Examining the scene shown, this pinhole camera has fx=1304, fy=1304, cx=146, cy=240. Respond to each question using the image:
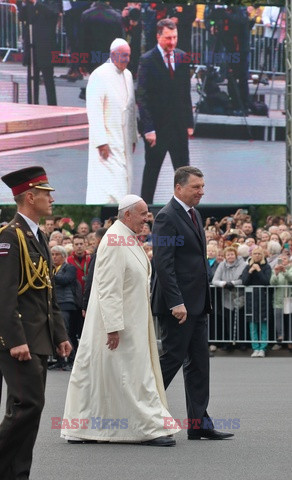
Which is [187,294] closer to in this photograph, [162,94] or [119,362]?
[119,362]

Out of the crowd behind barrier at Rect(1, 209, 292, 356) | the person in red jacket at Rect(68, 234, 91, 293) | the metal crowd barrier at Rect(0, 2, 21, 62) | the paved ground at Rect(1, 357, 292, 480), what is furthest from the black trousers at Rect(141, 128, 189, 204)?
the paved ground at Rect(1, 357, 292, 480)

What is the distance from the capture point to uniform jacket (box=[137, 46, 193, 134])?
100ft

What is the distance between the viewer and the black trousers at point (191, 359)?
9539mm

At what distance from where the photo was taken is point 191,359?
31.7 ft

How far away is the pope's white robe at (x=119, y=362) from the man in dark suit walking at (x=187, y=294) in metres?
0.19

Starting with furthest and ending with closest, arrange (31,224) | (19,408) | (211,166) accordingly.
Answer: (211,166) → (31,224) → (19,408)

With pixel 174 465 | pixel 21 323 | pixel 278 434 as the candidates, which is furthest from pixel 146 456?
pixel 21 323

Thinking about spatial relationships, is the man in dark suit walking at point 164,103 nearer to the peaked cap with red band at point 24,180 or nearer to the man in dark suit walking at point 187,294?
the man in dark suit walking at point 187,294

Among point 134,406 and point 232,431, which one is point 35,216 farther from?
point 232,431

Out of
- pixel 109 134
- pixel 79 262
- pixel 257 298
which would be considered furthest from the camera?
pixel 109 134

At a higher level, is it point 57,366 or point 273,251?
point 273,251

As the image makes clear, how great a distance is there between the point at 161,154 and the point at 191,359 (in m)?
21.2

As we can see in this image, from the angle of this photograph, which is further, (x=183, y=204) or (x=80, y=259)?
(x=80, y=259)

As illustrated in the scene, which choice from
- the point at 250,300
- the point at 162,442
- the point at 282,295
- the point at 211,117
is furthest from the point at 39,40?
the point at 162,442
